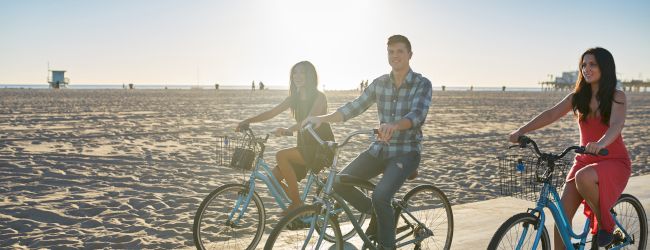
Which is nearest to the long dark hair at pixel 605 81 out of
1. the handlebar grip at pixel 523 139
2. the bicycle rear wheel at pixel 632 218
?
the handlebar grip at pixel 523 139

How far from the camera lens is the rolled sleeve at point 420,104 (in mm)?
4109

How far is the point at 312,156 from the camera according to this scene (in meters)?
4.82

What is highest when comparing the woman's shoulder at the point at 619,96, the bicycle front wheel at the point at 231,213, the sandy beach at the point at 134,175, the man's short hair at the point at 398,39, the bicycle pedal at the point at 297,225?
the man's short hair at the point at 398,39

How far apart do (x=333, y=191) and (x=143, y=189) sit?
511 centimetres

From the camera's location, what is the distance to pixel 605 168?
3.86m

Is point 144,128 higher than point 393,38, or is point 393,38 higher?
point 393,38

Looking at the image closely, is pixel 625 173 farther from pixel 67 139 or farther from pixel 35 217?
pixel 67 139

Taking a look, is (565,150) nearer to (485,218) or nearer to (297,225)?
(297,225)

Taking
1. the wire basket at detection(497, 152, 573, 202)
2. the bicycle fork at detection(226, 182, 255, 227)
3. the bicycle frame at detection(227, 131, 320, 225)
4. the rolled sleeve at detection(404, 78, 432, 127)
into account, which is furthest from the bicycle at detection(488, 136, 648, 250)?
the bicycle fork at detection(226, 182, 255, 227)

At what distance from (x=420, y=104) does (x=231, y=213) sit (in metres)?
1.85

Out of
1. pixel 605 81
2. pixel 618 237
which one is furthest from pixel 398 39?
pixel 618 237

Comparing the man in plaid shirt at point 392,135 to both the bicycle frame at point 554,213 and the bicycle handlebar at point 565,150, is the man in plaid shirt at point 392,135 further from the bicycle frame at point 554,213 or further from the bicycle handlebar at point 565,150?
the bicycle frame at point 554,213

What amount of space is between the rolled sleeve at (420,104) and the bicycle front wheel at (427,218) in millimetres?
668

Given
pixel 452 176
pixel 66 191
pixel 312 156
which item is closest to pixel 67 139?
pixel 66 191
